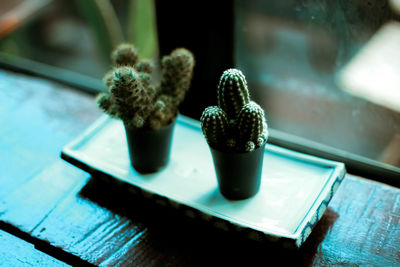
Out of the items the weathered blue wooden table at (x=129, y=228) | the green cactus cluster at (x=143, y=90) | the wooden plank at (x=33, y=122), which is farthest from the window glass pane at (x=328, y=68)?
the wooden plank at (x=33, y=122)

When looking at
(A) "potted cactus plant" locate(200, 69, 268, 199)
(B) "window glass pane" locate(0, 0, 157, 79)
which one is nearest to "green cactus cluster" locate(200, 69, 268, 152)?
(A) "potted cactus plant" locate(200, 69, 268, 199)

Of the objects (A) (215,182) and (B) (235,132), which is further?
(A) (215,182)

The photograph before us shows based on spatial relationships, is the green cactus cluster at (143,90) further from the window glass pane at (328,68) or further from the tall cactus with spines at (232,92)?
the window glass pane at (328,68)

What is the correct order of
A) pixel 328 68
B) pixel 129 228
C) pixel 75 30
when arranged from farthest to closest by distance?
pixel 75 30 → pixel 328 68 → pixel 129 228

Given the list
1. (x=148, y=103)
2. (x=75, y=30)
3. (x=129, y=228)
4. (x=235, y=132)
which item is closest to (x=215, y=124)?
(x=235, y=132)

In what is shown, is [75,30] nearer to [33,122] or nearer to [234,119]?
[33,122]

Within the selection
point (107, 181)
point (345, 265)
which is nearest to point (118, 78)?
point (107, 181)
